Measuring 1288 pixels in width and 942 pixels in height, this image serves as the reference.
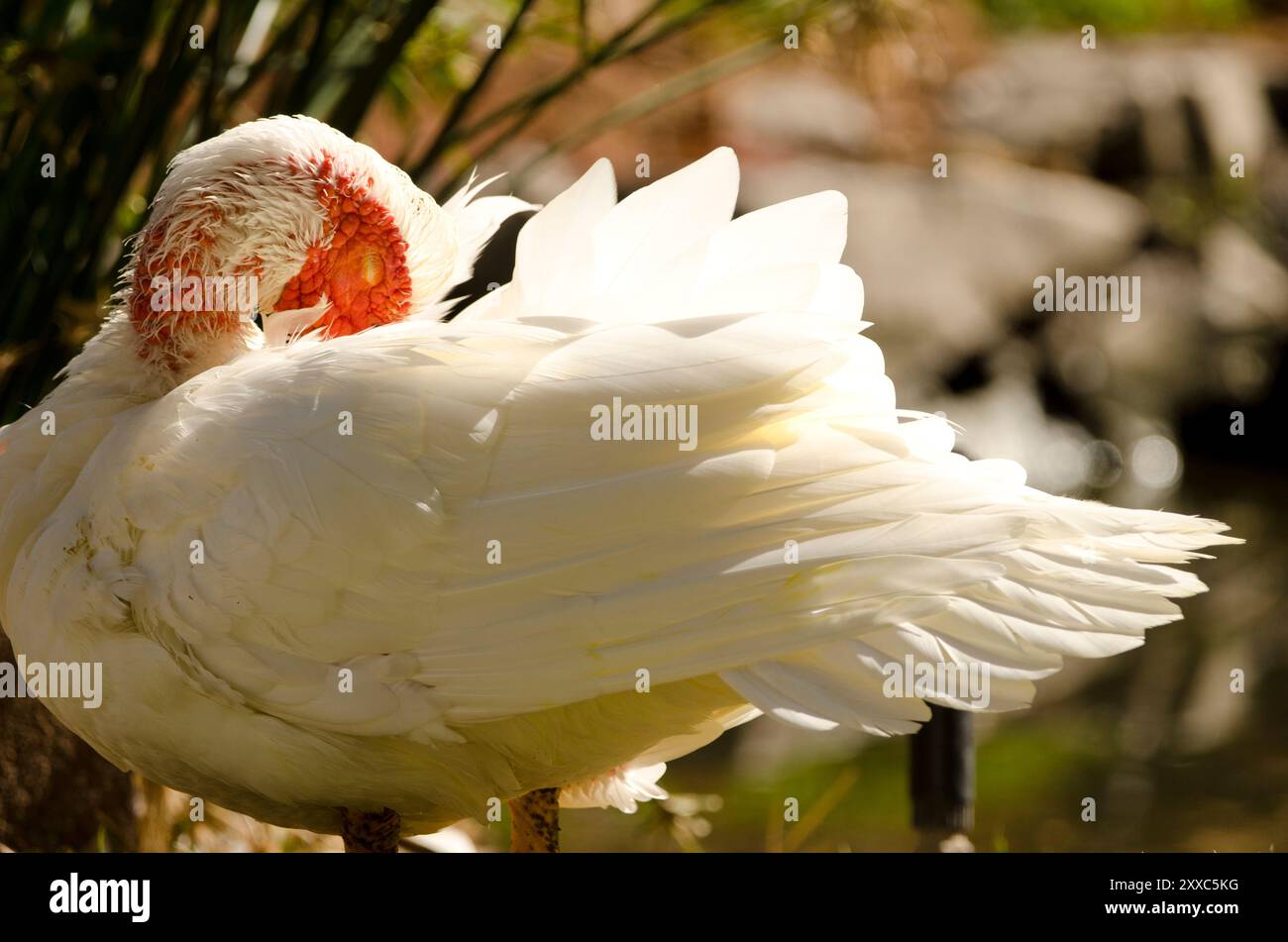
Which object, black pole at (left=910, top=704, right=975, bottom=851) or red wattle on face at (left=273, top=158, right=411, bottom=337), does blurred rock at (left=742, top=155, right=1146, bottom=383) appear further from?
red wattle on face at (left=273, top=158, right=411, bottom=337)

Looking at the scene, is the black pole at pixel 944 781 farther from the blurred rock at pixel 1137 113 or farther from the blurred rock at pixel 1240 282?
the blurred rock at pixel 1137 113

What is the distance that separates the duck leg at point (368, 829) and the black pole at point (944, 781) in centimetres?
109

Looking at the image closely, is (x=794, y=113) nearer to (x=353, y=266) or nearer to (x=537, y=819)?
(x=353, y=266)

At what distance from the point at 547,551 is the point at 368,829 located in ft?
2.26

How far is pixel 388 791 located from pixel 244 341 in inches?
33.8

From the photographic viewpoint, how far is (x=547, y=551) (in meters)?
2.23

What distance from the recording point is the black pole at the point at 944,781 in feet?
10.1

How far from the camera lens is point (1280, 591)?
23.7 ft

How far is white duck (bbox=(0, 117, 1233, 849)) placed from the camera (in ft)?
7.32

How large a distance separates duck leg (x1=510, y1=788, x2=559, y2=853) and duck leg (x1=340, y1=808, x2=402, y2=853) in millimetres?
274

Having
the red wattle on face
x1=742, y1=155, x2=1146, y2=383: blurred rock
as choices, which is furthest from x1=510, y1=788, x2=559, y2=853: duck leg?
x1=742, y1=155, x2=1146, y2=383: blurred rock

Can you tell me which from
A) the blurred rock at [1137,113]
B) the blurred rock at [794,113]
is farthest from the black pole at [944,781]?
the blurred rock at [1137,113]
